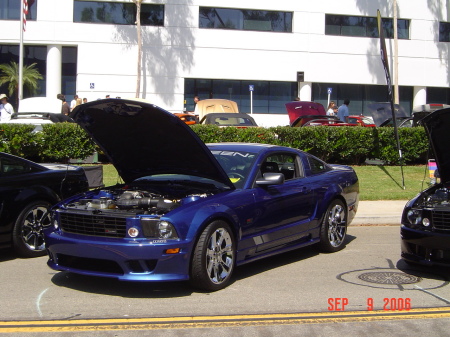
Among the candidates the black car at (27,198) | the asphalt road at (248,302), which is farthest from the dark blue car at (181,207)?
the black car at (27,198)

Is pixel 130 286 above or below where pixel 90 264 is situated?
below

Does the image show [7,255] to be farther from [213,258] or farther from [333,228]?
[333,228]

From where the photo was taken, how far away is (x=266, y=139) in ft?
56.0

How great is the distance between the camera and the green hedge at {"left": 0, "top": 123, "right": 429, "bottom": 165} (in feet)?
52.5

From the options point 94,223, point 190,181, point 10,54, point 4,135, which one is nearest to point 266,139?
point 4,135

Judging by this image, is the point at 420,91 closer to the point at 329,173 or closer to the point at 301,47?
the point at 301,47

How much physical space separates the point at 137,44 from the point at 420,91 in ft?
58.4

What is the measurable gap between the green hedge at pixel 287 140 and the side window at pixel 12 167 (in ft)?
24.4

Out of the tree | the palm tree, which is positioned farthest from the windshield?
the palm tree

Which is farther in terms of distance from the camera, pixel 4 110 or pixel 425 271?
pixel 4 110

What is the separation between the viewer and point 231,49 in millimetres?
35312

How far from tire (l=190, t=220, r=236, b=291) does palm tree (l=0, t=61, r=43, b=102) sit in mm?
30769

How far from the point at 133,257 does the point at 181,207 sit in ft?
2.38

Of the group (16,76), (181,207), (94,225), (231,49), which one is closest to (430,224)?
(181,207)
